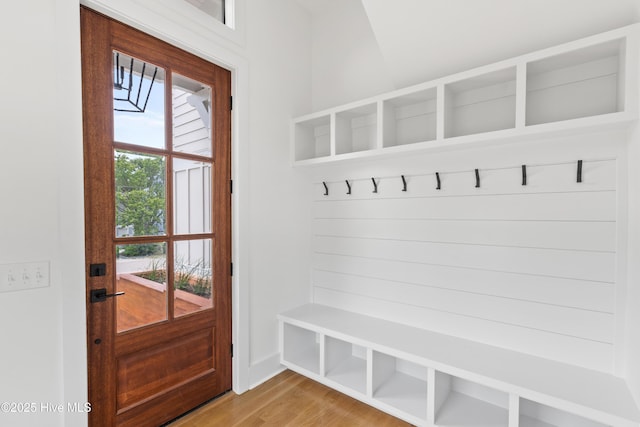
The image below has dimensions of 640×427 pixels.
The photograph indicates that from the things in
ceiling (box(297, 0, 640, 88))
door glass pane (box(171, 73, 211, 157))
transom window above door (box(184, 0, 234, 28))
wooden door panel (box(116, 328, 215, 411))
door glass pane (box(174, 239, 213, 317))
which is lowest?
wooden door panel (box(116, 328, 215, 411))

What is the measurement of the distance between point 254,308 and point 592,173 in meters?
2.28

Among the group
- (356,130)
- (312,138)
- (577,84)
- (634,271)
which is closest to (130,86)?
(312,138)

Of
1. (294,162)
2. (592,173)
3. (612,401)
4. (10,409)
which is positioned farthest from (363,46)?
(10,409)

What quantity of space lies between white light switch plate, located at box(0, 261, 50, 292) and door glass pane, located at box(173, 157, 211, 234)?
67 centimetres

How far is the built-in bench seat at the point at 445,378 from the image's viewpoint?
144cm

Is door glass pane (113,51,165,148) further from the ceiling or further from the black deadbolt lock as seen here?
the ceiling

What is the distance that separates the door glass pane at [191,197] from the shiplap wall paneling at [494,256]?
109 cm

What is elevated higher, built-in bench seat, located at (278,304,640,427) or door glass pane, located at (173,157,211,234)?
door glass pane, located at (173,157,211,234)

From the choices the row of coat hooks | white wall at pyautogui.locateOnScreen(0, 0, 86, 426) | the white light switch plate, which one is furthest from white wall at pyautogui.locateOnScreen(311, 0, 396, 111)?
the white light switch plate

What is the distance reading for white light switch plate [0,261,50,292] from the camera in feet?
4.29

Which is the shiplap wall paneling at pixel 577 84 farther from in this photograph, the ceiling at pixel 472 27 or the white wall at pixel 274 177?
the white wall at pixel 274 177

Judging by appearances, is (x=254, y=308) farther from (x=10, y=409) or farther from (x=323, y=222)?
(x=10, y=409)

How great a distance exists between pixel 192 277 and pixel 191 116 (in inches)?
42.2

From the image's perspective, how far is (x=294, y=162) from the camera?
2.63 meters
